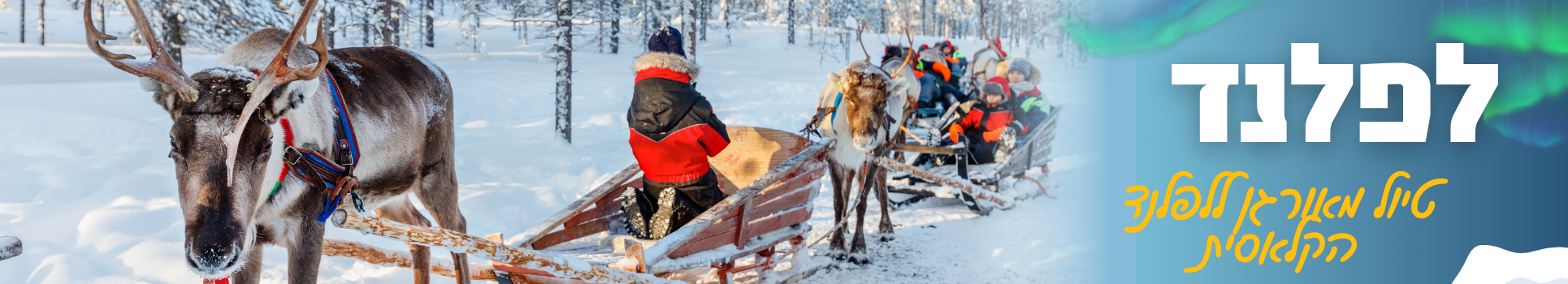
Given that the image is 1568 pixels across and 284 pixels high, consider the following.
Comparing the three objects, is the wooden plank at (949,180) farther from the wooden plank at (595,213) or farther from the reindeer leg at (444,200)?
the reindeer leg at (444,200)

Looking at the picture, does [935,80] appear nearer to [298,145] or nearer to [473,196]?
[473,196]

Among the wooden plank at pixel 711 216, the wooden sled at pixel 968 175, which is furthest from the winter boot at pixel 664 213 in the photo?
the wooden sled at pixel 968 175

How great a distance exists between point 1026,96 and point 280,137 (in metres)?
7.77

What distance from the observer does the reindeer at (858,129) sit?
5.10m

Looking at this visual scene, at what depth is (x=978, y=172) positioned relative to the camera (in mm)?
7426

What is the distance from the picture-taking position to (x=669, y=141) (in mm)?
4008

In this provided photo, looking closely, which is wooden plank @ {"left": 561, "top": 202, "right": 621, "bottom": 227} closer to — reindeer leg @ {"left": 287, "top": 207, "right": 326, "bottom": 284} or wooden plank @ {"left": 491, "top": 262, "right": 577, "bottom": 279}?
wooden plank @ {"left": 491, "top": 262, "right": 577, "bottom": 279}

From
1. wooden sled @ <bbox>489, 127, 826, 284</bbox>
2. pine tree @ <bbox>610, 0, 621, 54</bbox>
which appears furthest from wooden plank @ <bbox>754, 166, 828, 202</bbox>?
pine tree @ <bbox>610, 0, 621, 54</bbox>

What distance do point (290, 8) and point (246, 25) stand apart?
0.75 meters

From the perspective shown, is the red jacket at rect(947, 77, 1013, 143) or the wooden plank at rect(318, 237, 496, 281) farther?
the red jacket at rect(947, 77, 1013, 143)

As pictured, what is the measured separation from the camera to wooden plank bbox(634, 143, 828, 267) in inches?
135

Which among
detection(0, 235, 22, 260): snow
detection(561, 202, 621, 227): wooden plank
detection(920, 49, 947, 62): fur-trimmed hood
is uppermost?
detection(920, 49, 947, 62): fur-trimmed hood

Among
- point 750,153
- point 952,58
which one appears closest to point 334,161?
point 750,153

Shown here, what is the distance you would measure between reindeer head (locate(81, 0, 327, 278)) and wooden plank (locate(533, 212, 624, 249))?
1.85 metres
